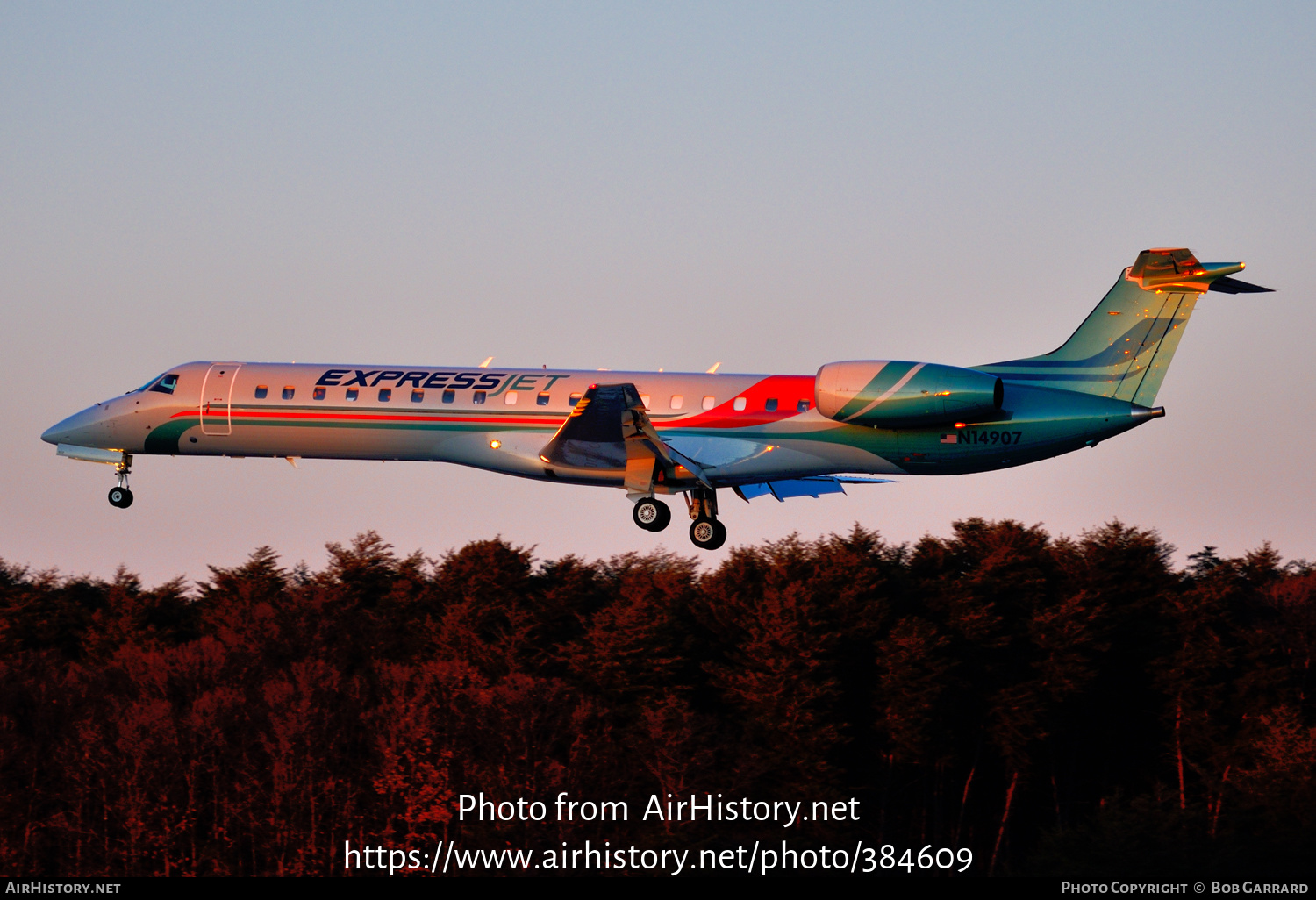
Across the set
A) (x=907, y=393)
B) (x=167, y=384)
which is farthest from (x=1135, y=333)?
(x=167, y=384)

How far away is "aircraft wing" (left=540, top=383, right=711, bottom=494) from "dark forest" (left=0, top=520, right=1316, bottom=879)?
17.4m

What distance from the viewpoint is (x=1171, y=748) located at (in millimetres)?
63750

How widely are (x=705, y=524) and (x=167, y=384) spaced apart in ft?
40.5

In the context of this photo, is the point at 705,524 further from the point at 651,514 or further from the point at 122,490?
the point at 122,490

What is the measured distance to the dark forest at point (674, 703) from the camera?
4809cm

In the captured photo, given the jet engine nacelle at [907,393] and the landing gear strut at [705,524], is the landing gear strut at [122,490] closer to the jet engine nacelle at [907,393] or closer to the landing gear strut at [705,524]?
the landing gear strut at [705,524]

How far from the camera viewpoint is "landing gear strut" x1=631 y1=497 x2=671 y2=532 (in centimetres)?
3161

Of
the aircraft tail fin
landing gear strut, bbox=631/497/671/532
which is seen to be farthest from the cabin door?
the aircraft tail fin

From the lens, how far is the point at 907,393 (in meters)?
29.3

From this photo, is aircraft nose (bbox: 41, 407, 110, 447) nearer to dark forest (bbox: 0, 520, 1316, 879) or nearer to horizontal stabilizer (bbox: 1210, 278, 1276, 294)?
dark forest (bbox: 0, 520, 1316, 879)

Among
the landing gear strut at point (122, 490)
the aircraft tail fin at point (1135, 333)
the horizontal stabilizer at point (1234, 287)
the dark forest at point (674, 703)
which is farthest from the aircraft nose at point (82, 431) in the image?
the horizontal stabilizer at point (1234, 287)

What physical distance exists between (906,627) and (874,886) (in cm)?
3116

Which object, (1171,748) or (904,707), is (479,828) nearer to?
(904,707)

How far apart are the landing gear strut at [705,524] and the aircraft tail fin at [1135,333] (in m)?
6.79
